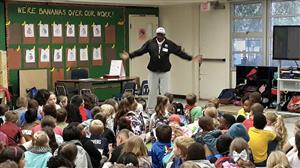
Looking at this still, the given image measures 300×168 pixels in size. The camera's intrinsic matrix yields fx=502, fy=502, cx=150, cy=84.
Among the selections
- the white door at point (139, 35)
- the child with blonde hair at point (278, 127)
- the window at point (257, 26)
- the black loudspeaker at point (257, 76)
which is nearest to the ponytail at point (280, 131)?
the child with blonde hair at point (278, 127)

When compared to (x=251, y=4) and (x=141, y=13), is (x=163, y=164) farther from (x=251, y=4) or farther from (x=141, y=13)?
(x=141, y=13)

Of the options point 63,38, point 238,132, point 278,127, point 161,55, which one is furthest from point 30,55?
point 238,132

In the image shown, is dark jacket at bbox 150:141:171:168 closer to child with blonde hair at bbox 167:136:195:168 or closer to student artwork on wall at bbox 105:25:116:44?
child with blonde hair at bbox 167:136:195:168

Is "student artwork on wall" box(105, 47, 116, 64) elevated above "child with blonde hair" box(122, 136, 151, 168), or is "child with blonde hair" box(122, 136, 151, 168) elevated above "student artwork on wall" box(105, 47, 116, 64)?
"student artwork on wall" box(105, 47, 116, 64)

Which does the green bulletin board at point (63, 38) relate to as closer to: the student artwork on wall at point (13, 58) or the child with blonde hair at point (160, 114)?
the student artwork on wall at point (13, 58)

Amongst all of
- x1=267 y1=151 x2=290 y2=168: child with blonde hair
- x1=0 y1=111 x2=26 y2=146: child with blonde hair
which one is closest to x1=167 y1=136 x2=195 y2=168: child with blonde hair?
x1=267 y1=151 x2=290 y2=168: child with blonde hair

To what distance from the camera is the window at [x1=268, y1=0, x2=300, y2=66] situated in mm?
12055

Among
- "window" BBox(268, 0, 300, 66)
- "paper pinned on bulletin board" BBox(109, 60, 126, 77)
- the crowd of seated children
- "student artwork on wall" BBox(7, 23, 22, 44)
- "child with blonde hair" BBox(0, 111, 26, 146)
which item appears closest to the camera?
the crowd of seated children

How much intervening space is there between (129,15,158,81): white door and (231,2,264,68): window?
8.22 ft

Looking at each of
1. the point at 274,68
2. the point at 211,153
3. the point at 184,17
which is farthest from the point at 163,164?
the point at 184,17

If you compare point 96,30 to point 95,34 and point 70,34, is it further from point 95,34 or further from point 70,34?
point 70,34

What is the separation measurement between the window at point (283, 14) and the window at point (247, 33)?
23 centimetres

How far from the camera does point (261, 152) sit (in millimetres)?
4977

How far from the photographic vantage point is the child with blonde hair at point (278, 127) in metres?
5.17
